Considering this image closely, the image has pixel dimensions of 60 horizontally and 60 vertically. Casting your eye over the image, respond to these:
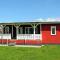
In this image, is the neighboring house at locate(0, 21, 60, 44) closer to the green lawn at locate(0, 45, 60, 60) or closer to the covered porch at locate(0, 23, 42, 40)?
the covered porch at locate(0, 23, 42, 40)

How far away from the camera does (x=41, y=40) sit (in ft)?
123

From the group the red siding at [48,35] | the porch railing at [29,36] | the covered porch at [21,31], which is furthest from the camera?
the covered porch at [21,31]

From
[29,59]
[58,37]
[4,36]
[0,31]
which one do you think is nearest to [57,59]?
[29,59]

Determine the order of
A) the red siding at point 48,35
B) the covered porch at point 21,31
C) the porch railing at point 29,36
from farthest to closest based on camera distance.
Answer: the covered porch at point 21,31
the porch railing at point 29,36
the red siding at point 48,35

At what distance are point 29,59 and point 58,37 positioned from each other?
21699 millimetres

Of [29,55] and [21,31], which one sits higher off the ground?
[21,31]

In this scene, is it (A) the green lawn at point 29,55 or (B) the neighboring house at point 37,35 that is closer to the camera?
(A) the green lawn at point 29,55

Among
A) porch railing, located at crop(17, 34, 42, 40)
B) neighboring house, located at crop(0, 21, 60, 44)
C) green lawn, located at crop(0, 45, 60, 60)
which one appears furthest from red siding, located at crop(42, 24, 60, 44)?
green lawn, located at crop(0, 45, 60, 60)

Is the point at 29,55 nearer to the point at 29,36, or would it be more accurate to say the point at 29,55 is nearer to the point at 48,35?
the point at 29,36

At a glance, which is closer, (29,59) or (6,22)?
(29,59)

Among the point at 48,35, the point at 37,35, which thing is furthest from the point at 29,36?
the point at 48,35

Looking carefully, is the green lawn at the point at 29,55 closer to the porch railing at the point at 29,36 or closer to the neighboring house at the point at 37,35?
the porch railing at the point at 29,36

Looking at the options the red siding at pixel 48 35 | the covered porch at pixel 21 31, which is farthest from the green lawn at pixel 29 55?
the red siding at pixel 48 35

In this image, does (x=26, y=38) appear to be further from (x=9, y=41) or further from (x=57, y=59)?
(x=57, y=59)
